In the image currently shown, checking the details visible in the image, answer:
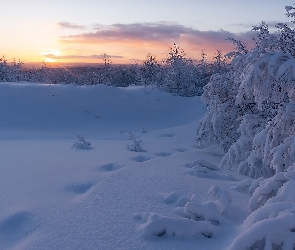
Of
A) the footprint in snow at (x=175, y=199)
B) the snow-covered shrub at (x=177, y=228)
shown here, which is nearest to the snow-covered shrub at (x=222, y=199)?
the footprint in snow at (x=175, y=199)

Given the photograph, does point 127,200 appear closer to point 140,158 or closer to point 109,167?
point 109,167

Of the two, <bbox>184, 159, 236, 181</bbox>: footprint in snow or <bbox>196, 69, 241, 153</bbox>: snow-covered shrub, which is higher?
<bbox>196, 69, 241, 153</bbox>: snow-covered shrub

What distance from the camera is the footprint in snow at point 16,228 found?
3031mm

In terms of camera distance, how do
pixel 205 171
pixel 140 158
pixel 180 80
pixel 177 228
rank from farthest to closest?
pixel 180 80 → pixel 140 158 → pixel 205 171 → pixel 177 228

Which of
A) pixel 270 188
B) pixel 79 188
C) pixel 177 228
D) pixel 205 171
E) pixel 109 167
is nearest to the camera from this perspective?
pixel 177 228

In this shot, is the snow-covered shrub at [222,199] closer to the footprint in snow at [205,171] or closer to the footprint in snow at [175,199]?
the footprint in snow at [175,199]

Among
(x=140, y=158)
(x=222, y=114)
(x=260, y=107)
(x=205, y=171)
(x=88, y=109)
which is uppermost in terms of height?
(x=260, y=107)

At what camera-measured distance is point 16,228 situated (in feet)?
10.7

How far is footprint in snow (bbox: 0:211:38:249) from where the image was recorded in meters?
3.03

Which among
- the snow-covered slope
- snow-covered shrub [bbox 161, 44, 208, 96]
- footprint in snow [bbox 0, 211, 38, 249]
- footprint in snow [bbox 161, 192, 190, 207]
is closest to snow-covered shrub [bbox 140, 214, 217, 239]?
footprint in snow [bbox 161, 192, 190, 207]

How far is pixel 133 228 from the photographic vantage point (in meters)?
2.93

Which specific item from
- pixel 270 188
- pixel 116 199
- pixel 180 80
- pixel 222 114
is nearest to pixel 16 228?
pixel 116 199

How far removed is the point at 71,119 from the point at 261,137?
38.6ft

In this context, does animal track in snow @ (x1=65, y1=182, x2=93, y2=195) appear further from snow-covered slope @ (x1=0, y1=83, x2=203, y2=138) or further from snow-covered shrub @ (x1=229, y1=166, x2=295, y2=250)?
snow-covered slope @ (x1=0, y1=83, x2=203, y2=138)
